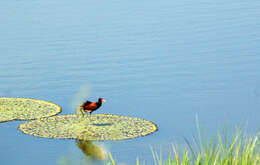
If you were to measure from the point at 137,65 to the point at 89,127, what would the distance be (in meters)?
3.87

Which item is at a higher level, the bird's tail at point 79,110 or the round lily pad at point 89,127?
the bird's tail at point 79,110

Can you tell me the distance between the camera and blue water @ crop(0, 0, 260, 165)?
372 inches

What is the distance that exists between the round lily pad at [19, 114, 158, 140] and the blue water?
6.5 inches

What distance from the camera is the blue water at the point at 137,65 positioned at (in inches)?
372

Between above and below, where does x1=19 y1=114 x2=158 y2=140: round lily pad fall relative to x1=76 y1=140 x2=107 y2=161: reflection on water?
above

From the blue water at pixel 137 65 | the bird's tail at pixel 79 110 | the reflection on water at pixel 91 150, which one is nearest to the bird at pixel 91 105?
the bird's tail at pixel 79 110

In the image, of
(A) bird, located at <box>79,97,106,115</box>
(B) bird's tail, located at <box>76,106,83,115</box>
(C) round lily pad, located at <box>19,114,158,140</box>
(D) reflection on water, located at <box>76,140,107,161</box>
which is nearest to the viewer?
(D) reflection on water, located at <box>76,140,107,161</box>

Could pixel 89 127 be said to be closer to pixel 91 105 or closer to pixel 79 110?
pixel 91 105

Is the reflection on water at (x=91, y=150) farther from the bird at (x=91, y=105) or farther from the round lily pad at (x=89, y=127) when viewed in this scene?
the bird at (x=91, y=105)

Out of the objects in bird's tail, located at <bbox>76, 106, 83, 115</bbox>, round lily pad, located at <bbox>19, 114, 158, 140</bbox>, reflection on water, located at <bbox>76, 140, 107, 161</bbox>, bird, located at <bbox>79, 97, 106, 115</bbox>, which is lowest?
reflection on water, located at <bbox>76, 140, 107, 161</bbox>

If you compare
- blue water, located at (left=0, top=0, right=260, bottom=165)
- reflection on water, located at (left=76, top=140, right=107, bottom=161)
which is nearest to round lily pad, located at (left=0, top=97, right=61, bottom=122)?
blue water, located at (left=0, top=0, right=260, bottom=165)

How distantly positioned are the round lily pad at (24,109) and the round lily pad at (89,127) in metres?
0.24

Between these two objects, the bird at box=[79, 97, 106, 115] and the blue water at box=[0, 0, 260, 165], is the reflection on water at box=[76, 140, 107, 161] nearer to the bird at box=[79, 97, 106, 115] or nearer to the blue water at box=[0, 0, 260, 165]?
the blue water at box=[0, 0, 260, 165]

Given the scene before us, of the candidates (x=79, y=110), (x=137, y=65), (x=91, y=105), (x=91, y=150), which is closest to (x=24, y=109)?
(x=79, y=110)
